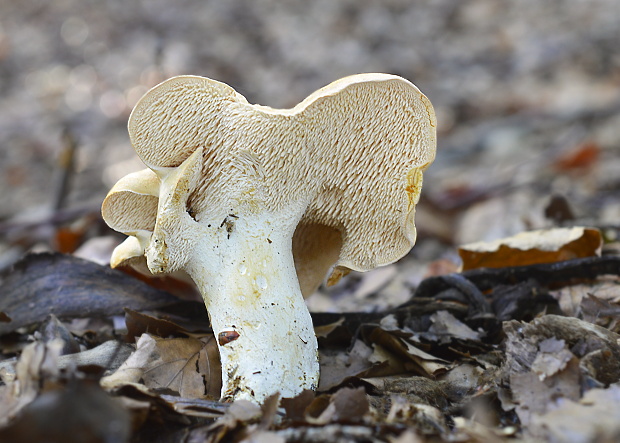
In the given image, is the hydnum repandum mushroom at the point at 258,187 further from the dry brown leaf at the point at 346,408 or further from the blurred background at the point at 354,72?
the blurred background at the point at 354,72

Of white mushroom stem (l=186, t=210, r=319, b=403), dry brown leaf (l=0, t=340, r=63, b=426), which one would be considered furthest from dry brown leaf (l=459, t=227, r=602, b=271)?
dry brown leaf (l=0, t=340, r=63, b=426)

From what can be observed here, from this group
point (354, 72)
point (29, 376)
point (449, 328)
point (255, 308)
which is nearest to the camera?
point (29, 376)

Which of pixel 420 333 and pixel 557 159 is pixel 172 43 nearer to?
pixel 557 159

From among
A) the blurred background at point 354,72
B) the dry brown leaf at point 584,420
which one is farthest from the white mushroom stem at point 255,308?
the blurred background at point 354,72

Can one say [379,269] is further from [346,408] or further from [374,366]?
[346,408]

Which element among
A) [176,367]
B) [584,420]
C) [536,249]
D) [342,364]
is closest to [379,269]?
[536,249]

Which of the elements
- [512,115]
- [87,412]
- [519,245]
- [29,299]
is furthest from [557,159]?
[87,412]

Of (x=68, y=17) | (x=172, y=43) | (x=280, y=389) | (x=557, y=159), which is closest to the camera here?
(x=280, y=389)

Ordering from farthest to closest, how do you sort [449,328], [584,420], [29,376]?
[449,328] → [29,376] → [584,420]
